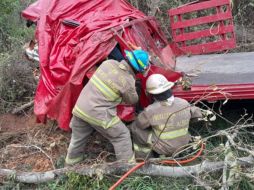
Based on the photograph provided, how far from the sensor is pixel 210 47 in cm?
640

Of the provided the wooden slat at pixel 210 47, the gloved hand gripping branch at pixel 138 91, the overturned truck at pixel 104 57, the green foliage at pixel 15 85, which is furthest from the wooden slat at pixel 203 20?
the green foliage at pixel 15 85

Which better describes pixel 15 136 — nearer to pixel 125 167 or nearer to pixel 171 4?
pixel 125 167

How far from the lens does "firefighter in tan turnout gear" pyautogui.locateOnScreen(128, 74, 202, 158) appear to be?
4449mm

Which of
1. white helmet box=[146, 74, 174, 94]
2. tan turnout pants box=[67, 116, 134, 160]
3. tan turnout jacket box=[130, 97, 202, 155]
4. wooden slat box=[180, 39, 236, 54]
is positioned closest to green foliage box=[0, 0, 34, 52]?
wooden slat box=[180, 39, 236, 54]

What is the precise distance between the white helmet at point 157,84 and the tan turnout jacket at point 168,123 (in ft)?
0.49

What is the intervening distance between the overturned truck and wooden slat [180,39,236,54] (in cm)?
2

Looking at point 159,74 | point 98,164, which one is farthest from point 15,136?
point 159,74

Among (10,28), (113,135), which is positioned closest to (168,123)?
(113,135)

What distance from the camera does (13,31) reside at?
33.2 feet

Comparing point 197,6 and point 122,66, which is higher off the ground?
point 197,6

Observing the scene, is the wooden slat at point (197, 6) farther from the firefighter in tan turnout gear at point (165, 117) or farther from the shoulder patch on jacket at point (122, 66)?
the shoulder patch on jacket at point (122, 66)

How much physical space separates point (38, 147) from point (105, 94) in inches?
52.0

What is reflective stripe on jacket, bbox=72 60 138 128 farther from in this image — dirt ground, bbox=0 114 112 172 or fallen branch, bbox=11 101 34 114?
fallen branch, bbox=11 101 34 114

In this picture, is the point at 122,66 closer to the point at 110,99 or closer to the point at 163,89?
the point at 110,99
